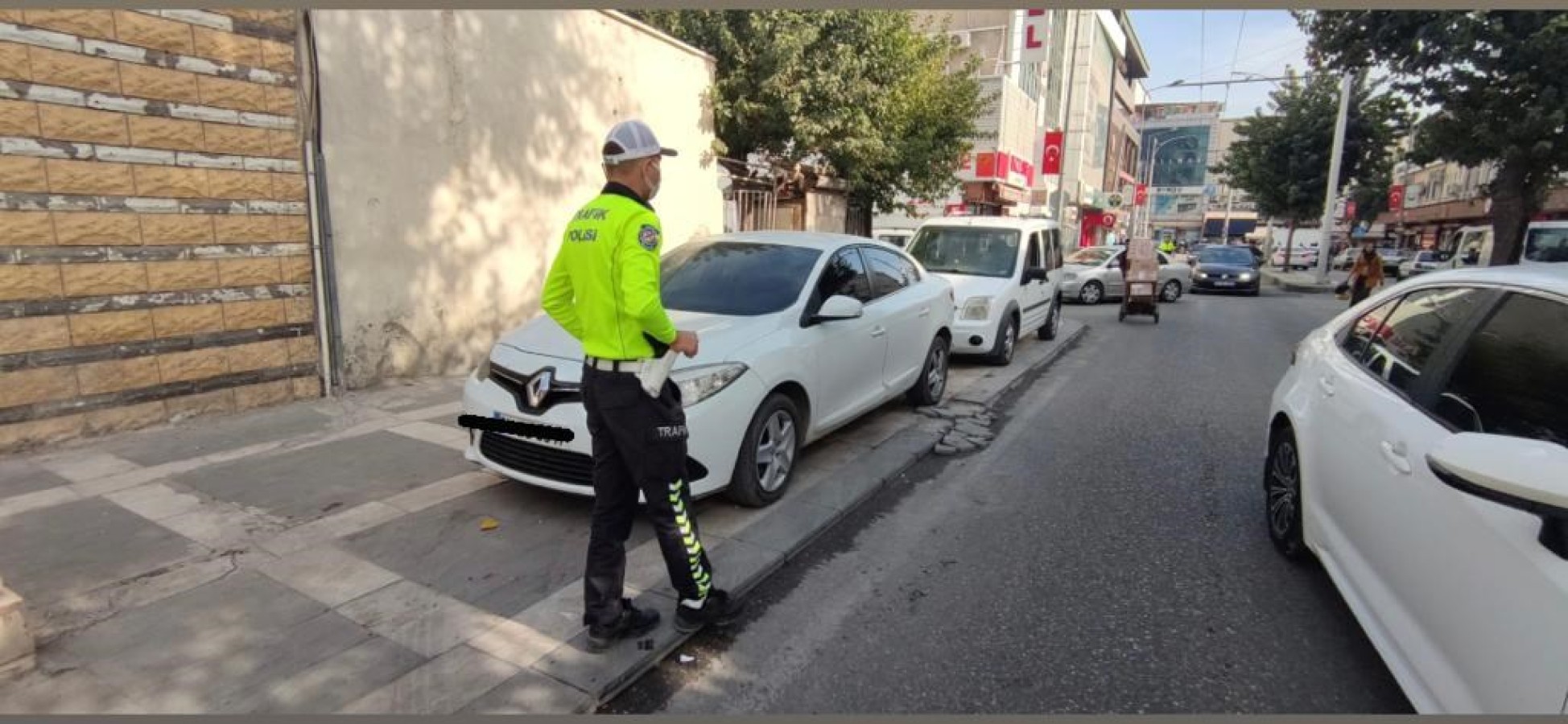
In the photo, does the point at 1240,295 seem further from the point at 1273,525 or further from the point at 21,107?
the point at 21,107

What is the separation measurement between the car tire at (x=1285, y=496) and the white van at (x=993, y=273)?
4523 millimetres

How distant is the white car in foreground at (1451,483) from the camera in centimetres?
189

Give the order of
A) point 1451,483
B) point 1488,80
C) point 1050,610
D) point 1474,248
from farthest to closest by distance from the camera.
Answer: point 1474,248, point 1488,80, point 1050,610, point 1451,483

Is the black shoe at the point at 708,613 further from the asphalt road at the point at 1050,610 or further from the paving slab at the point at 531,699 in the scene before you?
the paving slab at the point at 531,699

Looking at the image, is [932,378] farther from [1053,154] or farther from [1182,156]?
[1182,156]

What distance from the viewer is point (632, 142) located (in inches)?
110

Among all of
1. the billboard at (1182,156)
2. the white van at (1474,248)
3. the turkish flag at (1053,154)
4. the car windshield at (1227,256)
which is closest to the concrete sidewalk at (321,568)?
the turkish flag at (1053,154)

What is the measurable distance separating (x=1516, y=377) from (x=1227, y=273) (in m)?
20.9

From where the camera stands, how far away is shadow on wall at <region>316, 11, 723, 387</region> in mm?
6477

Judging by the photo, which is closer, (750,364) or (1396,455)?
(1396,455)

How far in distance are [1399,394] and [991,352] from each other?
5909 mm

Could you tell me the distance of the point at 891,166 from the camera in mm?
14430

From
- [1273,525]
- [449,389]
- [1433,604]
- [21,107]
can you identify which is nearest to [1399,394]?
[1433,604]

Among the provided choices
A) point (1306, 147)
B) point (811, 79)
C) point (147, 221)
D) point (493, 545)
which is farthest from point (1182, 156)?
point (493, 545)
